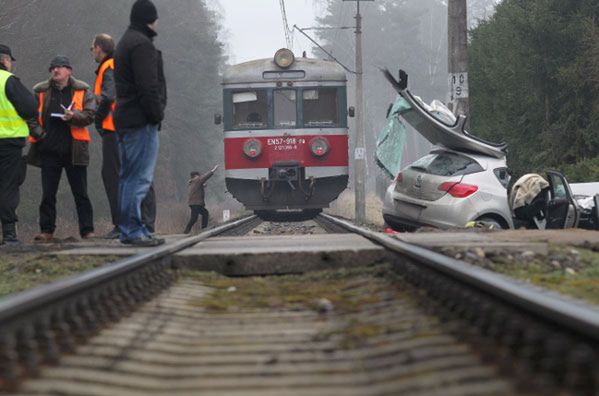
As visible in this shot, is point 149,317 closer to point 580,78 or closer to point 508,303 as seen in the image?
point 508,303

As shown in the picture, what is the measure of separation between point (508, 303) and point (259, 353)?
95 cm

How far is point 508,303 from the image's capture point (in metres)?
3.42

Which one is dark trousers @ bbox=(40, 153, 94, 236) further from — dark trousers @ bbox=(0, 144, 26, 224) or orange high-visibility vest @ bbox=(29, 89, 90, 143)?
dark trousers @ bbox=(0, 144, 26, 224)

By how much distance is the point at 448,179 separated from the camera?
440 inches

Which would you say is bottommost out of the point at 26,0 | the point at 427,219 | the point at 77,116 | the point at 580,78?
the point at 427,219

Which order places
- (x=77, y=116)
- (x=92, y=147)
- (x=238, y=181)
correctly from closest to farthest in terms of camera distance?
(x=77, y=116) → (x=238, y=181) → (x=92, y=147)

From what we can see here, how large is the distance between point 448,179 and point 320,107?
6926 mm

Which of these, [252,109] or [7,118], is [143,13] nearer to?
[7,118]

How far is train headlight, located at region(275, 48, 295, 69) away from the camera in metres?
17.6

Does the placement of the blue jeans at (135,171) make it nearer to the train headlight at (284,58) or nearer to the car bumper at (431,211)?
the car bumper at (431,211)

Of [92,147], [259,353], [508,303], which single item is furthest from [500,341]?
[92,147]

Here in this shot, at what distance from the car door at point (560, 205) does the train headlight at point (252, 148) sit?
7933 millimetres

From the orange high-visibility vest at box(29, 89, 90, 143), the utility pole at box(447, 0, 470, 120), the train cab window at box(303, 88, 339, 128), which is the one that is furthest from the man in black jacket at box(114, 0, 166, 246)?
the train cab window at box(303, 88, 339, 128)

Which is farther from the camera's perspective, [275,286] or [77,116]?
[77,116]
